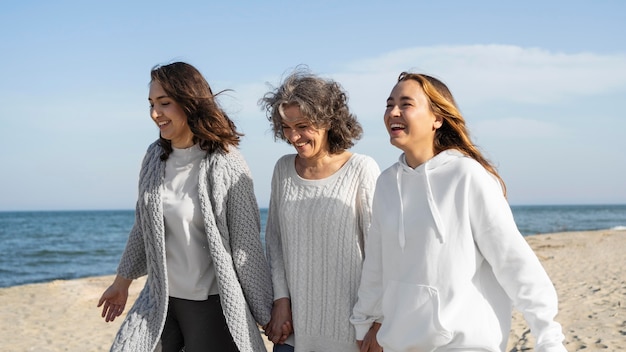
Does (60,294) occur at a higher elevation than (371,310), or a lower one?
lower

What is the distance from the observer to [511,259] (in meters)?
2.15

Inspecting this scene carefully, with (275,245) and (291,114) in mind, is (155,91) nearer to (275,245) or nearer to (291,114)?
(291,114)

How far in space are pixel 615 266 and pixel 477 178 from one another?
11.1m

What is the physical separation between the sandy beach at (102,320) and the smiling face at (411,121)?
390 centimetres

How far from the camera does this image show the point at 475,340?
2.15 metres

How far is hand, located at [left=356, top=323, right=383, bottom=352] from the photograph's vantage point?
253 centimetres

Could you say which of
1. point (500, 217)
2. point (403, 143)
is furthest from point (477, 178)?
point (403, 143)

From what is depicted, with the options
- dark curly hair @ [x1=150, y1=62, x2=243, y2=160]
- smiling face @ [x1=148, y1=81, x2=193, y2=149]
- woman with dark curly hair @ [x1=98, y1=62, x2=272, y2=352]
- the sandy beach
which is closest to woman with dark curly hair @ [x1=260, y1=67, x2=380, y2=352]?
woman with dark curly hair @ [x1=98, y1=62, x2=272, y2=352]

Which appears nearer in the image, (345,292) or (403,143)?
(403,143)

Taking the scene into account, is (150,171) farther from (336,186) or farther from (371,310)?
(371,310)

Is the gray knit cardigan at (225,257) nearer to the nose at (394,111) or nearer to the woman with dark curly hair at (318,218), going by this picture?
the woman with dark curly hair at (318,218)

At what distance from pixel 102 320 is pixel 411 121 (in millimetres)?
7054

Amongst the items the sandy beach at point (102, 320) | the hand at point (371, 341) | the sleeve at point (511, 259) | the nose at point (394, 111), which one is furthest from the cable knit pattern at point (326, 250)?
the sandy beach at point (102, 320)


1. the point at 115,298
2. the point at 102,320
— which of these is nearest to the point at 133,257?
the point at 115,298
